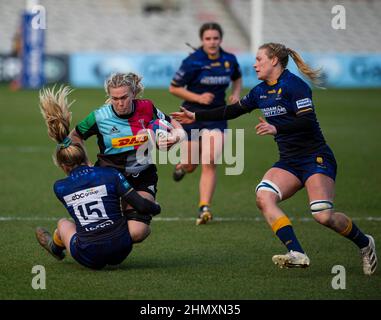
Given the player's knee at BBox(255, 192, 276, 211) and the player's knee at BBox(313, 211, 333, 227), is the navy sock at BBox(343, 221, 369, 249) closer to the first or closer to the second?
the player's knee at BBox(313, 211, 333, 227)

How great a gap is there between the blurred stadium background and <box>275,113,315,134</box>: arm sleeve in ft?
3.94

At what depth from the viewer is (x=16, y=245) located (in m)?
8.16

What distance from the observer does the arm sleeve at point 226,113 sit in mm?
7648

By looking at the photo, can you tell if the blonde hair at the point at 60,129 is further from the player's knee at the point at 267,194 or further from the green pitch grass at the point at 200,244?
the player's knee at the point at 267,194

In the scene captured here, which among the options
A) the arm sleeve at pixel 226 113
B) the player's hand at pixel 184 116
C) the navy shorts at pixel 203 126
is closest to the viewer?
the arm sleeve at pixel 226 113

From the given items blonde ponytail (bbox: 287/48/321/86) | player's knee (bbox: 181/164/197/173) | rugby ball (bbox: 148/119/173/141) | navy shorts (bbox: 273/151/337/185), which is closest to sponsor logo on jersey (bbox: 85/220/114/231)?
rugby ball (bbox: 148/119/173/141)

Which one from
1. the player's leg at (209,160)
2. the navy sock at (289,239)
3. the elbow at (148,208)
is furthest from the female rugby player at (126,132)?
the player's leg at (209,160)

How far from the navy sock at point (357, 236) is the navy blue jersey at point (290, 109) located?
2.44ft

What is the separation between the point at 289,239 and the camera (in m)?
6.93

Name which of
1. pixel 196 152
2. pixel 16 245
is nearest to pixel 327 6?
pixel 196 152

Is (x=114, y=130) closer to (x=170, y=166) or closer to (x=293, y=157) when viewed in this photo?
(x=293, y=157)

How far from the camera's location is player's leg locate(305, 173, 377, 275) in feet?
22.9

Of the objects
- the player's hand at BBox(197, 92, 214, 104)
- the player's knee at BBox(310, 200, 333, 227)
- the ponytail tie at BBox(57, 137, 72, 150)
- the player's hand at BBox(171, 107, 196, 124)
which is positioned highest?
the player's hand at BBox(197, 92, 214, 104)

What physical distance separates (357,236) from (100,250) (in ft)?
7.13
